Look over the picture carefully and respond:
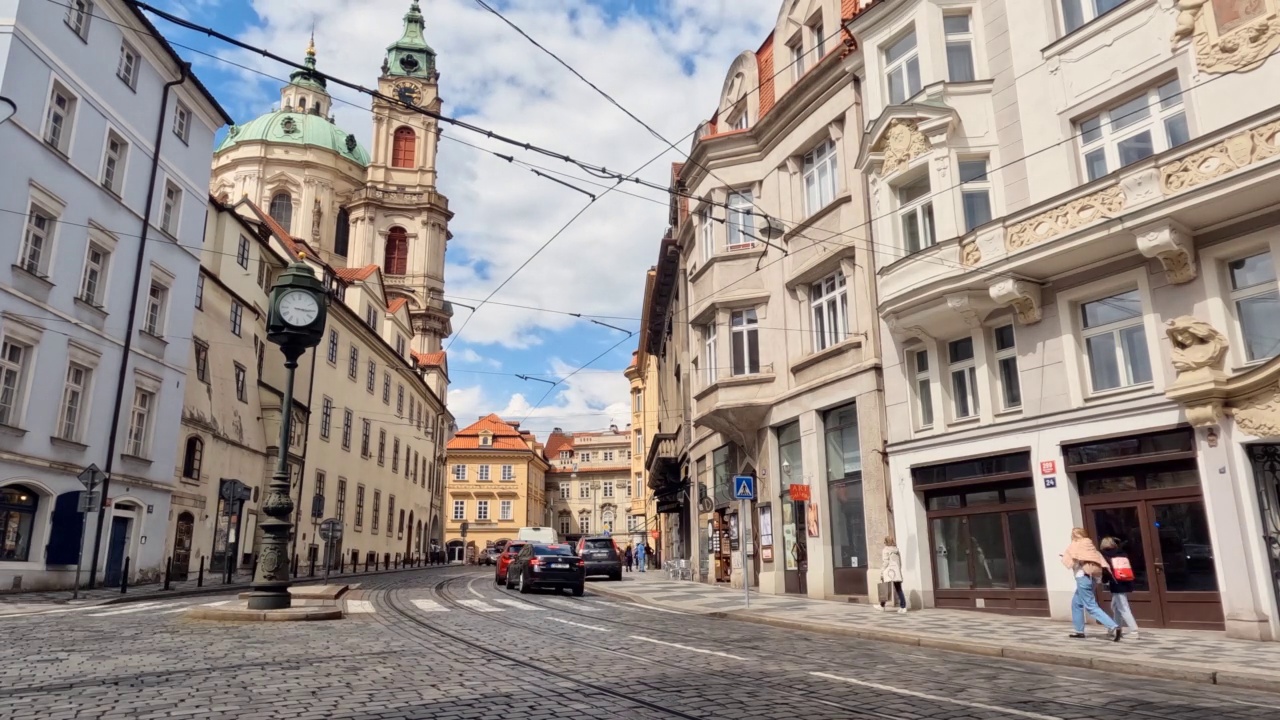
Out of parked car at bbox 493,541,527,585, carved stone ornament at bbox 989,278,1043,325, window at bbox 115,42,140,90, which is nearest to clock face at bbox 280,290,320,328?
carved stone ornament at bbox 989,278,1043,325

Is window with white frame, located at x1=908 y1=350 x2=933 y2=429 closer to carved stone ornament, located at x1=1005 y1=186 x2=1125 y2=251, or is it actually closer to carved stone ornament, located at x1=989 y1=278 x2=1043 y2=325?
carved stone ornament, located at x1=989 y1=278 x2=1043 y2=325

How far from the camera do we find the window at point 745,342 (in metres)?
24.0

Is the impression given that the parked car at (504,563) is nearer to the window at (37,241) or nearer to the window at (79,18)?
the window at (37,241)

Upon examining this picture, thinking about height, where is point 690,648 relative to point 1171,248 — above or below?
below

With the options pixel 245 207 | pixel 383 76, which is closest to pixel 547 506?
pixel 383 76

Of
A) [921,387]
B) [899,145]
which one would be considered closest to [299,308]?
[899,145]

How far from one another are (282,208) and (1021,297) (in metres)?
71.6

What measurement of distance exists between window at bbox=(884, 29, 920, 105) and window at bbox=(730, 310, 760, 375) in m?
7.16

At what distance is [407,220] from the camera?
77125mm

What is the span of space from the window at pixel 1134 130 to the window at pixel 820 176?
22.5ft

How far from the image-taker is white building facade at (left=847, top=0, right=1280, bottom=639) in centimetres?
1284

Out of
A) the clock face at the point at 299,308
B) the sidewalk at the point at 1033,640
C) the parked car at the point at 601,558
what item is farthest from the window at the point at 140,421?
the sidewalk at the point at 1033,640

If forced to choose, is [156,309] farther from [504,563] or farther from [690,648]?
[690,648]

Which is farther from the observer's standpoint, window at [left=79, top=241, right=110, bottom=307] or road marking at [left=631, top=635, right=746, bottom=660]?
window at [left=79, top=241, right=110, bottom=307]
